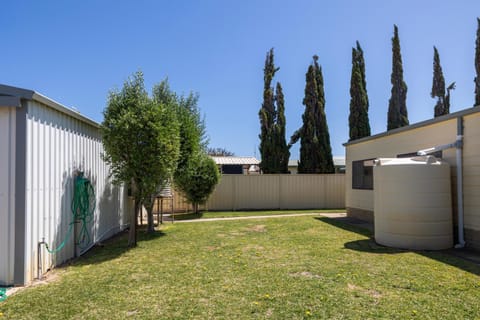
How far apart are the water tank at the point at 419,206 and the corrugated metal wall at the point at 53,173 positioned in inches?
244

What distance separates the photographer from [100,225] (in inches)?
282

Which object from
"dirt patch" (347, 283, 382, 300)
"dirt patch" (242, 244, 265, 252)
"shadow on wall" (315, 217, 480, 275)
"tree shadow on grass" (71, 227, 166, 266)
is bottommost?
"tree shadow on grass" (71, 227, 166, 266)

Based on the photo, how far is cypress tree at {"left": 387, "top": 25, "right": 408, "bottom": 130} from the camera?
1897 centimetres

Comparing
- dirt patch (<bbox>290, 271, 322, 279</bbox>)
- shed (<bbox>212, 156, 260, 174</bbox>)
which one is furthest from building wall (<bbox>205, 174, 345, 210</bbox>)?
Answer: shed (<bbox>212, 156, 260, 174</bbox>)

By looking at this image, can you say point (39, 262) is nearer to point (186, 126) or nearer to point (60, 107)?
point (60, 107)

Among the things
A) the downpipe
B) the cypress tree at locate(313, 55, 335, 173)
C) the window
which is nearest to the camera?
the downpipe

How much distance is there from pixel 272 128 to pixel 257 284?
1535 centimetres

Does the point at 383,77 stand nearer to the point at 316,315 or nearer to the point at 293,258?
the point at 293,258

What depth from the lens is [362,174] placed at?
33.4 feet

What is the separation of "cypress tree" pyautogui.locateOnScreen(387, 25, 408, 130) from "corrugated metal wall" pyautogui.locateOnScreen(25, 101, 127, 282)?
1806 centimetres

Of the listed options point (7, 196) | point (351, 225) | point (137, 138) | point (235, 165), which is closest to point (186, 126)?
point (137, 138)

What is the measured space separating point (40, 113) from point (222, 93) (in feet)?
39.2

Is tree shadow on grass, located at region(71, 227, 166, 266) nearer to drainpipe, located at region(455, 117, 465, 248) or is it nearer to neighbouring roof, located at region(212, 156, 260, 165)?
drainpipe, located at region(455, 117, 465, 248)

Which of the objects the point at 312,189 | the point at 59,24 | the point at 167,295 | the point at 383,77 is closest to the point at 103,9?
the point at 59,24
